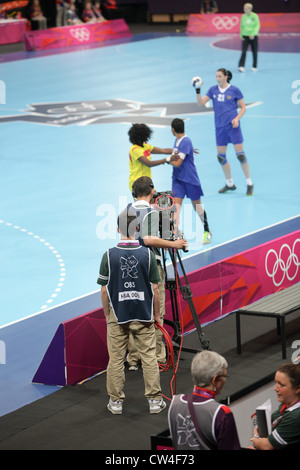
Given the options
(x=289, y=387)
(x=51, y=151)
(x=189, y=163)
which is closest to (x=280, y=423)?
(x=289, y=387)

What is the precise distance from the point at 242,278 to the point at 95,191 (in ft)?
18.4

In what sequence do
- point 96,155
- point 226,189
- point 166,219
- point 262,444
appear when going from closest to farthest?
point 262,444 → point 166,219 → point 226,189 → point 96,155

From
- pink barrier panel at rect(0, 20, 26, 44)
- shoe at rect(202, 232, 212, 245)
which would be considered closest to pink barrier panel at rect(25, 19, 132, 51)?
pink barrier panel at rect(0, 20, 26, 44)

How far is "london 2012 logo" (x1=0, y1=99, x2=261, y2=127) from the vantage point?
20203 mm

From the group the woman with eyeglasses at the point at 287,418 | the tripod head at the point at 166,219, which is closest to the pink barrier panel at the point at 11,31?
the tripod head at the point at 166,219

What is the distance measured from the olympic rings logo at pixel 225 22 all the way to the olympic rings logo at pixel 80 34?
244 inches

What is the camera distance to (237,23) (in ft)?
120

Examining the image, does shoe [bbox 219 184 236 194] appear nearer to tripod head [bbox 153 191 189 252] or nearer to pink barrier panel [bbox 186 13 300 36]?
tripod head [bbox 153 191 189 252]

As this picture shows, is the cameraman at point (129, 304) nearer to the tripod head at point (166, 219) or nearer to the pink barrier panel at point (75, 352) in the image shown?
the pink barrier panel at point (75, 352)

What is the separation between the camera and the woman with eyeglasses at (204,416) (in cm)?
503

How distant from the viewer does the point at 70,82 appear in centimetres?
2564

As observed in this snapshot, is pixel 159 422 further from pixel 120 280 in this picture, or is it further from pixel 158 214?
pixel 158 214

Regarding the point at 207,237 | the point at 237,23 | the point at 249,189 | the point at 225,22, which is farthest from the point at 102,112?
the point at 225,22

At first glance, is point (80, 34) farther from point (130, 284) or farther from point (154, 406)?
point (154, 406)
